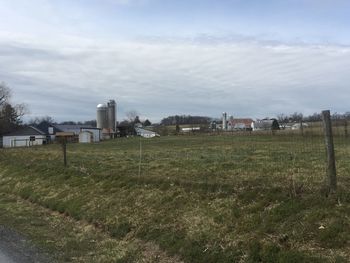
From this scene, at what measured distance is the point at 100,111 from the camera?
14325 cm

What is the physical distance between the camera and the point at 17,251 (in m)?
11.4

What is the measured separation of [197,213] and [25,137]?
112641 mm

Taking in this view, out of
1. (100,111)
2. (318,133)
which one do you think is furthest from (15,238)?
(100,111)

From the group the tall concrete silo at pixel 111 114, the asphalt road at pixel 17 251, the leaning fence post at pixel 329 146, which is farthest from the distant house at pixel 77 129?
the leaning fence post at pixel 329 146

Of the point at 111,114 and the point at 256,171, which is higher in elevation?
the point at 111,114

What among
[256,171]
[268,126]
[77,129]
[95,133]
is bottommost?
A: [256,171]

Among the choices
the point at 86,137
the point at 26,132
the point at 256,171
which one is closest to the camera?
the point at 256,171

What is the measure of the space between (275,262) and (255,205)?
238 centimetres

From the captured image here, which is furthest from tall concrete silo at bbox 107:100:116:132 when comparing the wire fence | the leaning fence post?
the leaning fence post

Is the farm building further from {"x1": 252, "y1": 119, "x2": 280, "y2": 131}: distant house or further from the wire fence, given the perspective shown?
the wire fence

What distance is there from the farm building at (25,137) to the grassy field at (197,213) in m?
95.2

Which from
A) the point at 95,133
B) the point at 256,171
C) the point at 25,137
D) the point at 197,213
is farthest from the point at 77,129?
the point at 197,213

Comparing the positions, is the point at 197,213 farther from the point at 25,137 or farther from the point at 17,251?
the point at 25,137

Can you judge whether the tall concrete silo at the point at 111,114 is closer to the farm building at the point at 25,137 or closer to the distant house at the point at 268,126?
the farm building at the point at 25,137
